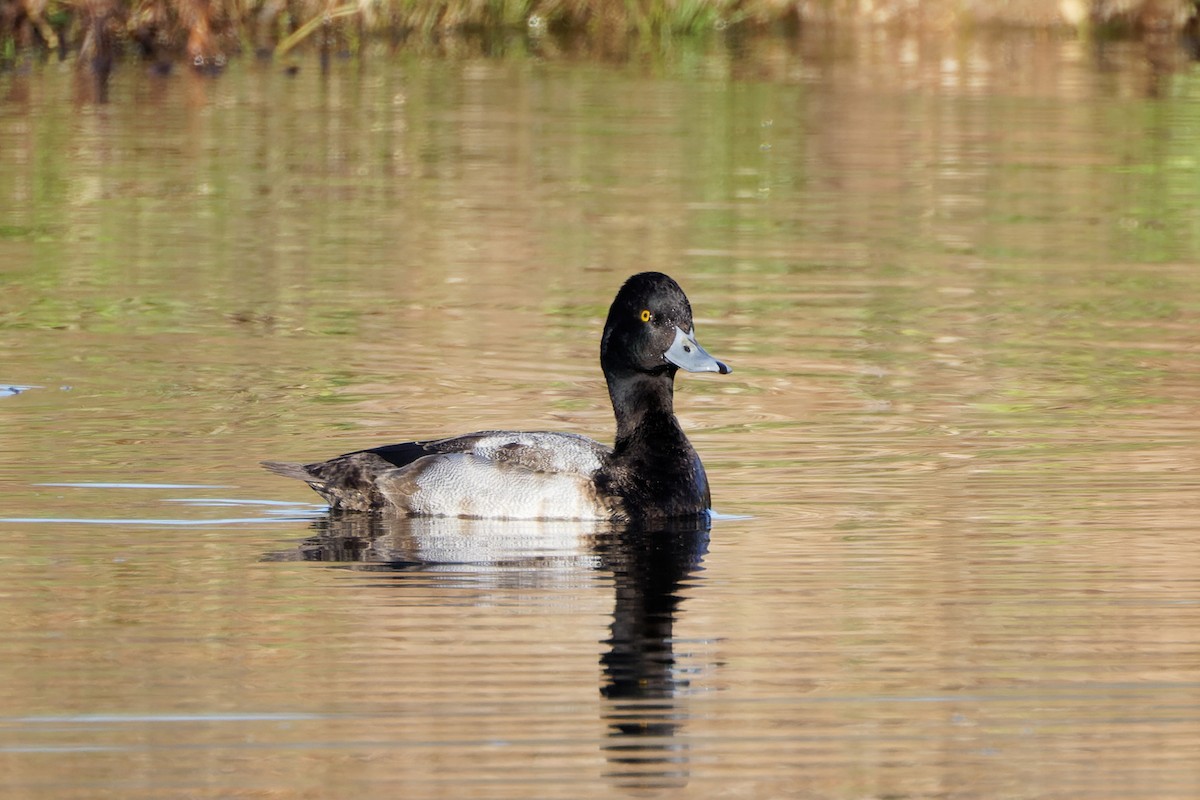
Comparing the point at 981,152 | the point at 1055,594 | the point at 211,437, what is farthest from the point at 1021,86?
the point at 1055,594

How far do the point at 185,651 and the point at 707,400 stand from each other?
5212mm

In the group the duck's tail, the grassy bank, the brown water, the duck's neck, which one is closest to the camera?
the brown water

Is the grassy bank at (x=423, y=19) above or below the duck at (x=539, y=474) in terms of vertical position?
above

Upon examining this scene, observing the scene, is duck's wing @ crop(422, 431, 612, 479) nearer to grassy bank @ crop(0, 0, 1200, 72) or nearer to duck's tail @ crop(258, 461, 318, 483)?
duck's tail @ crop(258, 461, 318, 483)

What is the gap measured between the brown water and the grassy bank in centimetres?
489

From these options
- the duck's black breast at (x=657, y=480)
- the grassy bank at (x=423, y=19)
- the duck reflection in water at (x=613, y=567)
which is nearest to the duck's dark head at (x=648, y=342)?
the duck's black breast at (x=657, y=480)

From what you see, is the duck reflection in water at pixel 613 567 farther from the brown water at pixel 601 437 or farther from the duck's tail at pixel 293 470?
the duck's tail at pixel 293 470

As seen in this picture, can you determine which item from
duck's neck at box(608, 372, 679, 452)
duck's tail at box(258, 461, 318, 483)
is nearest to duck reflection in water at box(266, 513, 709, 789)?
duck's tail at box(258, 461, 318, 483)

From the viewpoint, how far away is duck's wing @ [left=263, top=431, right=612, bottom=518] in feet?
30.0

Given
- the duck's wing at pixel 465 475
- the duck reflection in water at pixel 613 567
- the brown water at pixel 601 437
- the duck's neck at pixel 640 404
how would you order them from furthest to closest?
Answer: 1. the duck's neck at pixel 640 404
2. the duck's wing at pixel 465 475
3. the duck reflection in water at pixel 613 567
4. the brown water at pixel 601 437

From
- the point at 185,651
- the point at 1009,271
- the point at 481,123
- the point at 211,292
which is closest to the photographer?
the point at 185,651

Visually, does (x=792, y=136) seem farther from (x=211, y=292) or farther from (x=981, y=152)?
(x=211, y=292)

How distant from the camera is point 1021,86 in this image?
28.6 metres

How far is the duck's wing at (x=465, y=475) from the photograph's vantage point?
916cm
